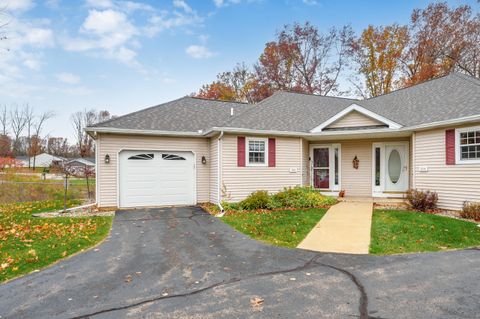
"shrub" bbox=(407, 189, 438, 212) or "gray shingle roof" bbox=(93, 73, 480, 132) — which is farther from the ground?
"gray shingle roof" bbox=(93, 73, 480, 132)

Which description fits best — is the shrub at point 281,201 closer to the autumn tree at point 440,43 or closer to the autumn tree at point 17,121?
the autumn tree at point 440,43

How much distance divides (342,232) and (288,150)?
17.9 ft

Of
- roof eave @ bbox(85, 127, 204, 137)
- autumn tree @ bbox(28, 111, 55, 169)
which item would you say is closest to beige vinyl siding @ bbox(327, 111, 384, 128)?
roof eave @ bbox(85, 127, 204, 137)

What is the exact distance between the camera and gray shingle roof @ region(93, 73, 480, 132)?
1056cm

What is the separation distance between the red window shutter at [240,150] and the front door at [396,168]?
635 centimetres

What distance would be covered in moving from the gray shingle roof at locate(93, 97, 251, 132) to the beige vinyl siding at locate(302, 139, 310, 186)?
387cm

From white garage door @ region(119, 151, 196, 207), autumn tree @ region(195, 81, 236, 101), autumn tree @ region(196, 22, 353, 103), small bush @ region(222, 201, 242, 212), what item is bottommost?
small bush @ region(222, 201, 242, 212)

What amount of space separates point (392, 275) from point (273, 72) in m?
25.6

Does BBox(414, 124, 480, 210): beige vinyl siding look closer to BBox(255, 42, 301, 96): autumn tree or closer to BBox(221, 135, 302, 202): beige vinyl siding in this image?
BBox(221, 135, 302, 202): beige vinyl siding

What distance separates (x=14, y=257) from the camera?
17.5ft

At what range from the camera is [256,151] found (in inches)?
459

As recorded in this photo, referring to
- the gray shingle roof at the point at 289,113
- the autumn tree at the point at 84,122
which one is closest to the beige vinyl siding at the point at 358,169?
the gray shingle roof at the point at 289,113

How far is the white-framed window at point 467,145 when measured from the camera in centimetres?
884

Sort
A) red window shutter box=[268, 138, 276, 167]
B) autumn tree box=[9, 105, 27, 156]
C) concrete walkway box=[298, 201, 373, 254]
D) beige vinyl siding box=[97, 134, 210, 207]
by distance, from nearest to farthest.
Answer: concrete walkway box=[298, 201, 373, 254] < beige vinyl siding box=[97, 134, 210, 207] < red window shutter box=[268, 138, 276, 167] < autumn tree box=[9, 105, 27, 156]
